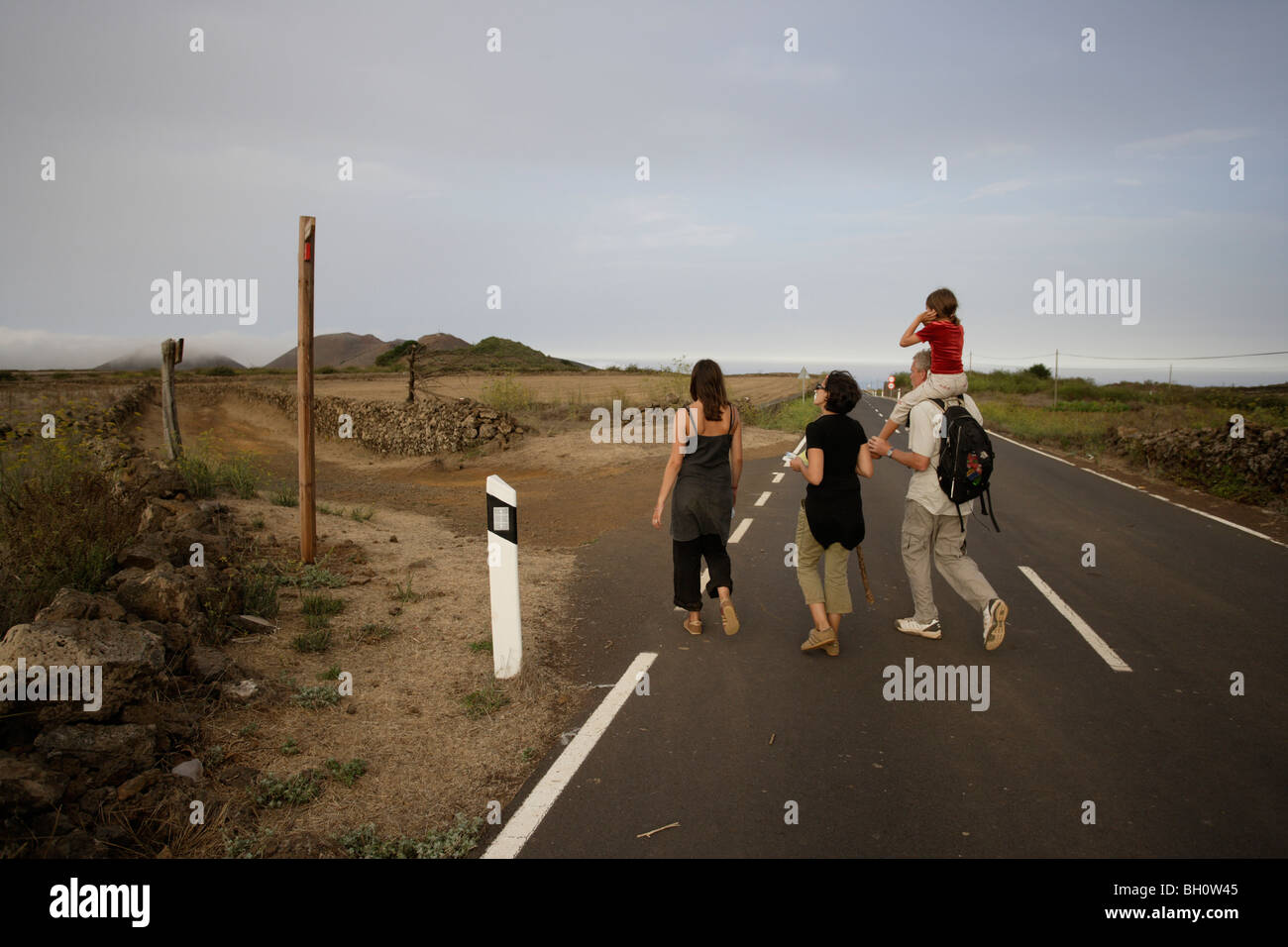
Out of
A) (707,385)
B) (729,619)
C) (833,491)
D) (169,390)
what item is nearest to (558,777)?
(729,619)

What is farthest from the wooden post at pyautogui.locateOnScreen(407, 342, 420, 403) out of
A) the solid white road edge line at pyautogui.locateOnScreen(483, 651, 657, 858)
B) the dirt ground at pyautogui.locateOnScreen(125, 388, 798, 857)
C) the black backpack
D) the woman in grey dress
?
the black backpack

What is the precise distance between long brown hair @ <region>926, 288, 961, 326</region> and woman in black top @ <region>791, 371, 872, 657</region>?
950 mm

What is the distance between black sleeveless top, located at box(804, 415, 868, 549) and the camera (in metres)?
5.58

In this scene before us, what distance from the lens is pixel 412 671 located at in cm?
545

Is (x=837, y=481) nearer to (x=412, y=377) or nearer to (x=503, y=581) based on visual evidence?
(x=503, y=581)

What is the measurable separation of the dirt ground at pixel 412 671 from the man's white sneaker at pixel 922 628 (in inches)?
105

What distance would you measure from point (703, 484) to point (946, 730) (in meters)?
2.39

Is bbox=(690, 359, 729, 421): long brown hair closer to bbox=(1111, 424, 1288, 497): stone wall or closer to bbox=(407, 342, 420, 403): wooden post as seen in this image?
bbox=(1111, 424, 1288, 497): stone wall

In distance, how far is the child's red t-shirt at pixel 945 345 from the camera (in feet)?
19.0

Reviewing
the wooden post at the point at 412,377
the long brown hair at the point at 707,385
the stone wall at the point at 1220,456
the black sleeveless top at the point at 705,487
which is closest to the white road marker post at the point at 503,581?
the black sleeveless top at the point at 705,487

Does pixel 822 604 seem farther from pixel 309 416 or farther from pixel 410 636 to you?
pixel 309 416

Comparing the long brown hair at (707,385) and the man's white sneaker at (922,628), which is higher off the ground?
the long brown hair at (707,385)

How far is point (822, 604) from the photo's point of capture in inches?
225

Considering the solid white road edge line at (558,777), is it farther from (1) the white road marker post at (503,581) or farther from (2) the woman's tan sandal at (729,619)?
(2) the woman's tan sandal at (729,619)
